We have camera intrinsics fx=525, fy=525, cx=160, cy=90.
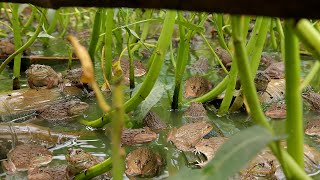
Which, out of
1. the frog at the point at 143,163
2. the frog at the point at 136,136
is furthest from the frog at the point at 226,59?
the frog at the point at 143,163

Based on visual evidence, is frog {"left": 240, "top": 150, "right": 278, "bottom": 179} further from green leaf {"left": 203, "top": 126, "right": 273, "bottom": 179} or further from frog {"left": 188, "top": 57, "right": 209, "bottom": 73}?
frog {"left": 188, "top": 57, "right": 209, "bottom": 73}

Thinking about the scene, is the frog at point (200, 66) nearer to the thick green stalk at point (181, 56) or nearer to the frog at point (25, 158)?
the thick green stalk at point (181, 56)

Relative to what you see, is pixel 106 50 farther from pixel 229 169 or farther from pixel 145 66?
pixel 229 169

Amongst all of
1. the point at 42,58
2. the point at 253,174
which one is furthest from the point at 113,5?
the point at 42,58

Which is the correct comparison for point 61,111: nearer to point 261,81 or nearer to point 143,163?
point 143,163

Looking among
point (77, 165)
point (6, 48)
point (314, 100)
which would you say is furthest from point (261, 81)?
point (6, 48)

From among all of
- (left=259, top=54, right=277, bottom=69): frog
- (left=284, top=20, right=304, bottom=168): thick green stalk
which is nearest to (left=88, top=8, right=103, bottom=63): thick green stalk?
(left=259, top=54, right=277, bottom=69): frog
